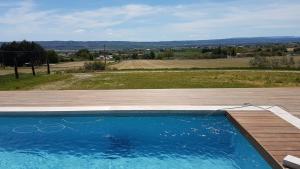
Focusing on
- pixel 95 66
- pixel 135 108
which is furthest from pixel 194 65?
pixel 135 108

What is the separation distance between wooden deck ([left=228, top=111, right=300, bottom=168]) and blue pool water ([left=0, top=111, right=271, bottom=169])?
0.14m

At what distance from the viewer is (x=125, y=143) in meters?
5.96

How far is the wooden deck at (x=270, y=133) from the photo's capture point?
14.0 ft

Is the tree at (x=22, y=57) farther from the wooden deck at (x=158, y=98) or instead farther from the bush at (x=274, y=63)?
the bush at (x=274, y=63)

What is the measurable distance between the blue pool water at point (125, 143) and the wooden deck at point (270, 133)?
14cm

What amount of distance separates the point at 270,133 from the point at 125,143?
A: 205 cm

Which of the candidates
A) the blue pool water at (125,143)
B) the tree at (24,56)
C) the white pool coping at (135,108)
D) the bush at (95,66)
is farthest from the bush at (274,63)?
the blue pool water at (125,143)

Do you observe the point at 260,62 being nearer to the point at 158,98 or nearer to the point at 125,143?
the point at 158,98

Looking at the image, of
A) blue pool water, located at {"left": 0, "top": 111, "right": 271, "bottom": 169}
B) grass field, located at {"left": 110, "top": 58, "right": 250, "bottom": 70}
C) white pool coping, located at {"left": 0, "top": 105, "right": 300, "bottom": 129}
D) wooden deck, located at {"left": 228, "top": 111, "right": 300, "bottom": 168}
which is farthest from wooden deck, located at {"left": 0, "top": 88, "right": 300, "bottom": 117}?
grass field, located at {"left": 110, "top": 58, "right": 250, "bottom": 70}

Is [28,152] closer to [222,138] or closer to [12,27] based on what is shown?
[222,138]

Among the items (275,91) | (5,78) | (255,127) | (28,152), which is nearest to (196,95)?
(275,91)

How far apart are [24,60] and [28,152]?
10476 millimetres

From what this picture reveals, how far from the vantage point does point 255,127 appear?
5.42 meters

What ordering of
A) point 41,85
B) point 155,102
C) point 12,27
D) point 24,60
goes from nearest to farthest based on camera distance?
point 155,102
point 41,85
point 24,60
point 12,27
